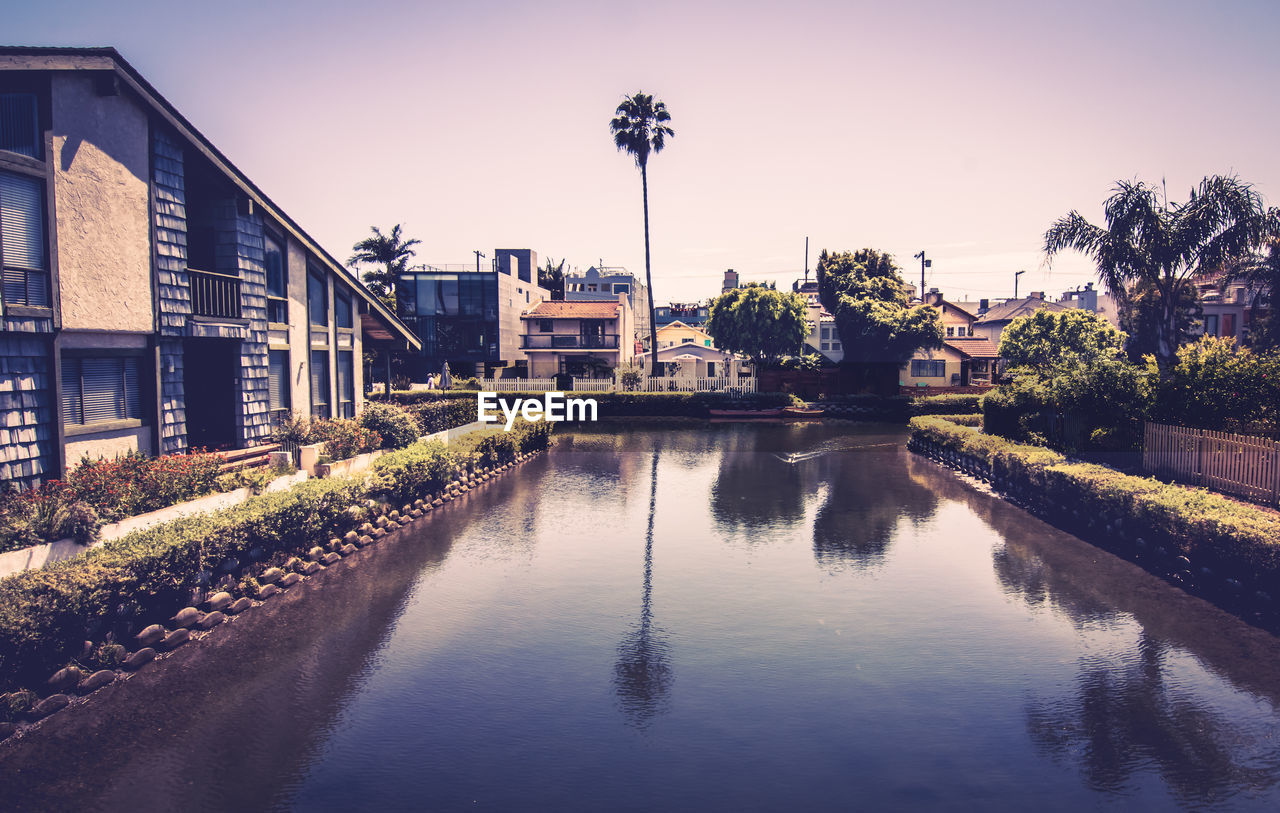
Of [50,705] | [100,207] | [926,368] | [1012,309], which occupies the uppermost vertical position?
[1012,309]

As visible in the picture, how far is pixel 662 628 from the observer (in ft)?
37.6

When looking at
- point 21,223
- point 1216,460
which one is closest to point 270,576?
point 21,223

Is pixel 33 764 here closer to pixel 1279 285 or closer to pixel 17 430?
pixel 17 430

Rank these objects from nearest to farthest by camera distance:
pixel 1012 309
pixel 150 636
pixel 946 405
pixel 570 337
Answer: pixel 150 636 < pixel 946 405 < pixel 570 337 < pixel 1012 309

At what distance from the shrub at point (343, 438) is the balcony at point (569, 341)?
133 feet

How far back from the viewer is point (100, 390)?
650 inches

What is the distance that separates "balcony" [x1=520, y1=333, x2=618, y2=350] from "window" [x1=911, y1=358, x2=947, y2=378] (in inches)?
1056

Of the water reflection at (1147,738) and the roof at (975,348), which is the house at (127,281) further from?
the roof at (975,348)

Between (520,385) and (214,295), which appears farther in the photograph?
(520,385)

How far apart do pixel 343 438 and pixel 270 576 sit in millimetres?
9848

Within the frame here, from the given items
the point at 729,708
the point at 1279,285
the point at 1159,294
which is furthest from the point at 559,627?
the point at 1279,285

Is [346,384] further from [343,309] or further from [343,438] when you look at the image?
[343,438]

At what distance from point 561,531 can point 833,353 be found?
2380 inches

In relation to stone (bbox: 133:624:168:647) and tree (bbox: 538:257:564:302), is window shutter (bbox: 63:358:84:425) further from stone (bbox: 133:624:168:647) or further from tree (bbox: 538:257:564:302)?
tree (bbox: 538:257:564:302)
